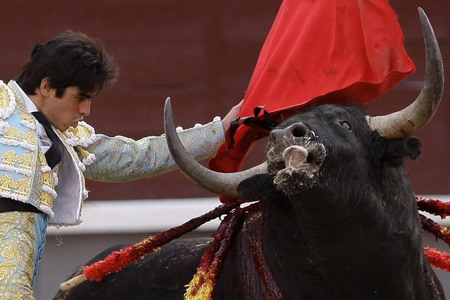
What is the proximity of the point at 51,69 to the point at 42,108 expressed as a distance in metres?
0.13

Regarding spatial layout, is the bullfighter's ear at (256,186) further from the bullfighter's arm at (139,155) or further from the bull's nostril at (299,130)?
the bullfighter's arm at (139,155)

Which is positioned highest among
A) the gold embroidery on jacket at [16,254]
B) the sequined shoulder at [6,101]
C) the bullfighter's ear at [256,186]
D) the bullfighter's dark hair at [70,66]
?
the bullfighter's dark hair at [70,66]

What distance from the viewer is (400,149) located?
3.53 m

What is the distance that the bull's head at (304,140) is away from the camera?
327 centimetres

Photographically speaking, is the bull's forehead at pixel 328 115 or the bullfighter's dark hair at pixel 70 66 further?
the bullfighter's dark hair at pixel 70 66

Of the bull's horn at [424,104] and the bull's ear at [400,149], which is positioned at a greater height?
the bull's horn at [424,104]

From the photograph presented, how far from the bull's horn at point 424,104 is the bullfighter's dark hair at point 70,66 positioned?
32.2 inches

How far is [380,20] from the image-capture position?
3832mm

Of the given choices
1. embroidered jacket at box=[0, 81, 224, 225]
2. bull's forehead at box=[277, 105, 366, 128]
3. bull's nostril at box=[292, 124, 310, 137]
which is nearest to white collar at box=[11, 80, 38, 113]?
embroidered jacket at box=[0, 81, 224, 225]

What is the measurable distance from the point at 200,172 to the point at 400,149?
1.70ft

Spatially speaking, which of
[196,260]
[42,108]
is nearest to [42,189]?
[42,108]

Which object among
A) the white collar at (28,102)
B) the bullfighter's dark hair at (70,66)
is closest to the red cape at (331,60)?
the bullfighter's dark hair at (70,66)

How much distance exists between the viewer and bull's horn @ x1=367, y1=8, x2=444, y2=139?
10.9 ft

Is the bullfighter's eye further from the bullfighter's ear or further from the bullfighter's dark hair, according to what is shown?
the bullfighter's dark hair
